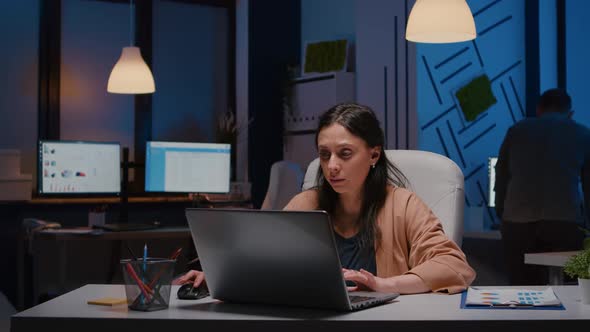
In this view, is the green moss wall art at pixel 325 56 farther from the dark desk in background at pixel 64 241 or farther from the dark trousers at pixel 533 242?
the dark trousers at pixel 533 242

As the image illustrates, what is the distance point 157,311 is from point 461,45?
181 inches

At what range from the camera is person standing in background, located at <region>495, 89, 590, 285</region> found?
425 cm

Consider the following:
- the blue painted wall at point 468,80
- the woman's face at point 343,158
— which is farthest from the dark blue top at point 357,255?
the blue painted wall at point 468,80

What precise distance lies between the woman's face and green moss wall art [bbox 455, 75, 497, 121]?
3.65 m

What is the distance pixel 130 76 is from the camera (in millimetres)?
5539

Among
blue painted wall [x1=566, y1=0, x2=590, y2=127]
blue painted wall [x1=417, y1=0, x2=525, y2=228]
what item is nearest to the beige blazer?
blue painted wall [x1=417, y1=0, x2=525, y2=228]

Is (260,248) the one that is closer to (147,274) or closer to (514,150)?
(147,274)

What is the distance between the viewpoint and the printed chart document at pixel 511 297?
1673 mm

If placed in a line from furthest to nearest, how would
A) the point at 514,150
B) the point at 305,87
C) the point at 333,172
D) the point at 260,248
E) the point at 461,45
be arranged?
the point at 305,87 → the point at 461,45 → the point at 514,150 → the point at 333,172 → the point at 260,248

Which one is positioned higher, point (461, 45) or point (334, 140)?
point (461, 45)

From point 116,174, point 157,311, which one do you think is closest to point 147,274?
point 157,311

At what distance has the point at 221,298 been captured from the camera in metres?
1.79

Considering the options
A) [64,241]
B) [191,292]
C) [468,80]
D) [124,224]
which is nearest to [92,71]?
[124,224]

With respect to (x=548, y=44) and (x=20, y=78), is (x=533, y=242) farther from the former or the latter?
(x=20, y=78)
